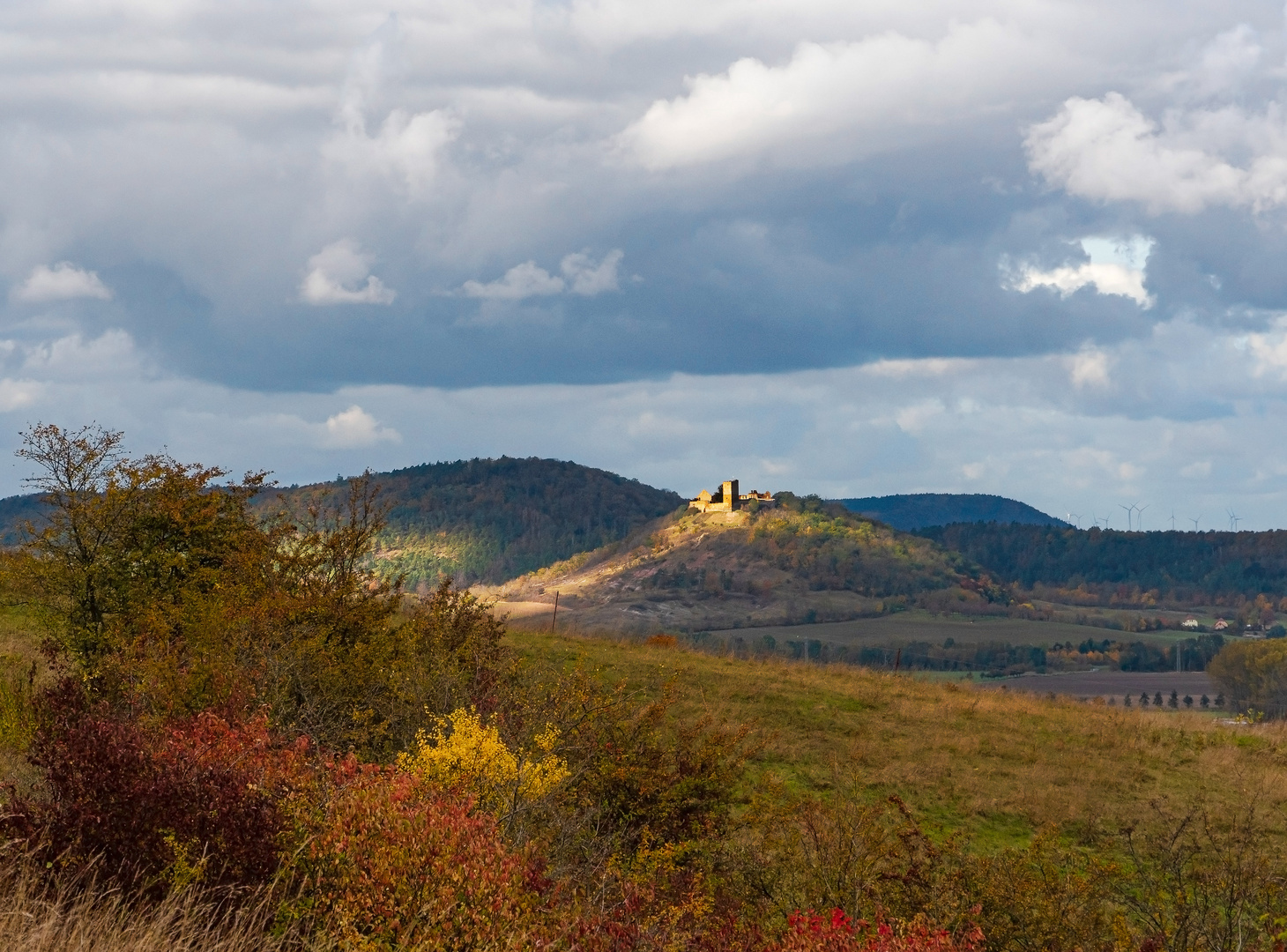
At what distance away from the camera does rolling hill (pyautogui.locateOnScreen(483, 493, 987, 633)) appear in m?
164

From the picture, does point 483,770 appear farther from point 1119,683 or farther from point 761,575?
point 761,575

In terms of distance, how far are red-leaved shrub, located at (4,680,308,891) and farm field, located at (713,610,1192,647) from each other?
429ft

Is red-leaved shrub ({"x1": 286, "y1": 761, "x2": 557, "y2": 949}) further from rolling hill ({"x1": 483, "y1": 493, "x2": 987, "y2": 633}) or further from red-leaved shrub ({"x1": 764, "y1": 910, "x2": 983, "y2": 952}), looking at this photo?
rolling hill ({"x1": 483, "y1": 493, "x2": 987, "y2": 633})

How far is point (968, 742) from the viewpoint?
30641mm

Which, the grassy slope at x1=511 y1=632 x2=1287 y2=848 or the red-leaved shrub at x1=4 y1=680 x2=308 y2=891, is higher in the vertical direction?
the red-leaved shrub at x1=4 y1=680 x2=308 y2=891

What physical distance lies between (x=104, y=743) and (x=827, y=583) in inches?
6779

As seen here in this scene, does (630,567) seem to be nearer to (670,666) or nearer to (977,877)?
(670,666)

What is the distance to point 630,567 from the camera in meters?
186

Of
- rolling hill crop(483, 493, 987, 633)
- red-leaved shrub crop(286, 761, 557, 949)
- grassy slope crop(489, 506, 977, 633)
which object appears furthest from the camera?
grassy slope crop(489, 506, 977, 633)

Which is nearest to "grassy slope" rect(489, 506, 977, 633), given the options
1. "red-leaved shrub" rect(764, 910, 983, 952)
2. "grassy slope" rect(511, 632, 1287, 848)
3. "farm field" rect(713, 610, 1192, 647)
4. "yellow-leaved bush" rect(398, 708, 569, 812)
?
"farm field" rect(713, 610, 1192, 647)

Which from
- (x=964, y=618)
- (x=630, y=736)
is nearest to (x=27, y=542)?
(x=630, y=736)

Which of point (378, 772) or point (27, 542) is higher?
point (27, 542)

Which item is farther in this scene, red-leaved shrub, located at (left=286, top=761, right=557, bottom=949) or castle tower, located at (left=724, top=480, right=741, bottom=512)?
castle tower, located at (left=724, top=480, right=741, bottom=512)

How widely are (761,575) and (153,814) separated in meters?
169
